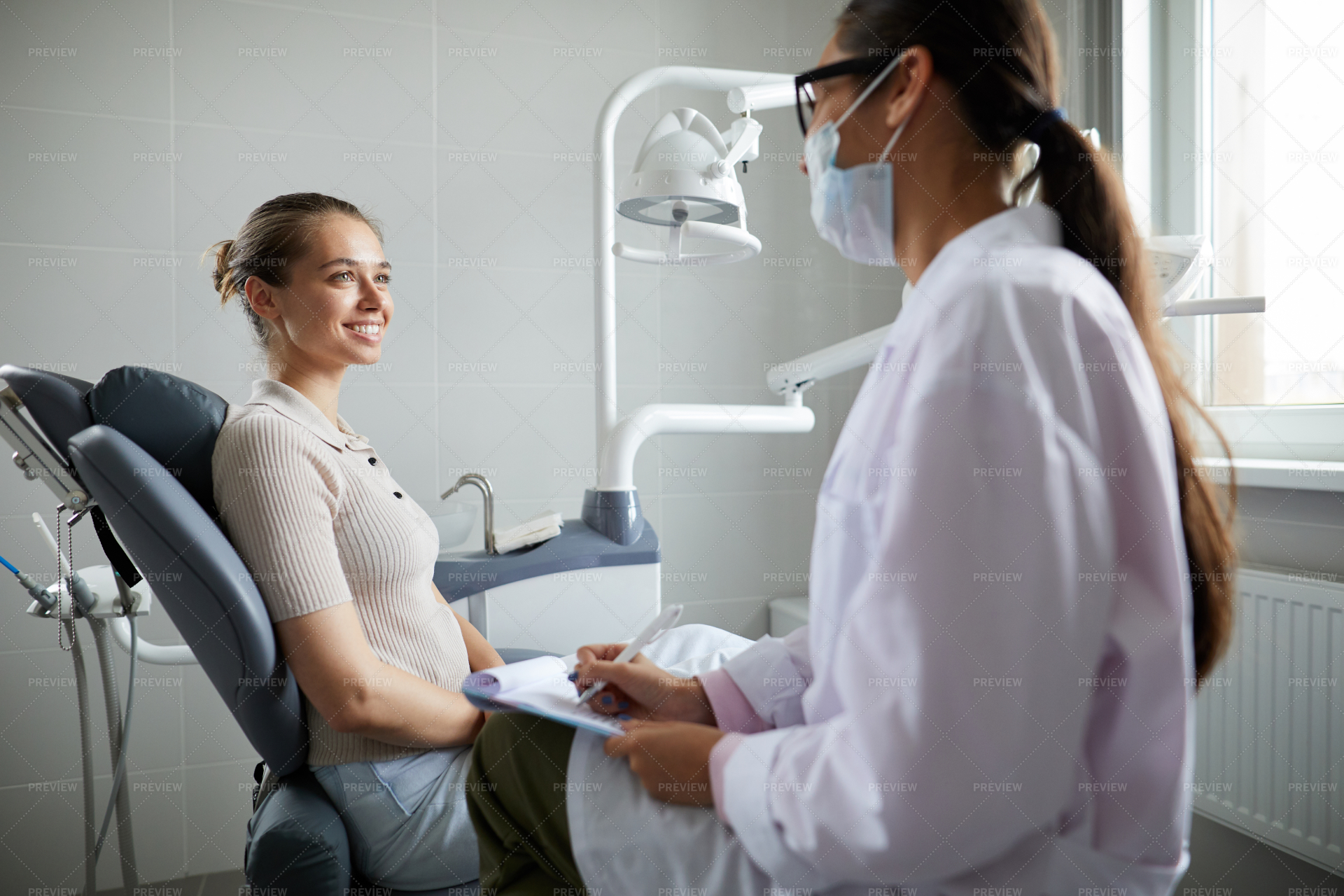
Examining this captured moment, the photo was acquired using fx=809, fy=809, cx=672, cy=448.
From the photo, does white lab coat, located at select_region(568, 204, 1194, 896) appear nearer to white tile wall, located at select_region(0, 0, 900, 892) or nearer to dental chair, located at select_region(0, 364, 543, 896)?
dental chair, located at select_region(0, 364, 543, 896)

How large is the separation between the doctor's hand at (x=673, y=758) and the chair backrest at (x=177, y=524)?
506mm

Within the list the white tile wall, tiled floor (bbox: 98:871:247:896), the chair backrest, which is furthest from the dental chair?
tiled floor (bbox: 98:871:247:896)

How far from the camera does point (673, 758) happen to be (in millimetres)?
616

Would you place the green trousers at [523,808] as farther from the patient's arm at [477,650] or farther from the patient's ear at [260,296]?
the patient's ear at [260,296]

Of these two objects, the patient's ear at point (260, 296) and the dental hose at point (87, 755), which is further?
the dental hose at point (87, 755)

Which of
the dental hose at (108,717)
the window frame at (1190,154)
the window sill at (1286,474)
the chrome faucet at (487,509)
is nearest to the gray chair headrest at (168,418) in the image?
the dental hose at (108,717)

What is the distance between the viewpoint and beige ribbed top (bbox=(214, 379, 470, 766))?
0.96m

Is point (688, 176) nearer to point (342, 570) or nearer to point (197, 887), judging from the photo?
point (342, 570)

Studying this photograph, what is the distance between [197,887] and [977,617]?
2148mm

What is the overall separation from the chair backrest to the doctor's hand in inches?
19.9

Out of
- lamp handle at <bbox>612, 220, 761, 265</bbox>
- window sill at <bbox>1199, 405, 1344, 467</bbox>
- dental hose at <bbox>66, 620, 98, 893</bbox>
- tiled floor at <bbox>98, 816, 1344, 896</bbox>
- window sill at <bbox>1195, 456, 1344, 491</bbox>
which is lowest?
tiled floor at <bbox>98, 816, 1344, 896</bbox>

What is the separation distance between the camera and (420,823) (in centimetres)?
95

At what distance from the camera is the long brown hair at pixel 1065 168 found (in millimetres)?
687

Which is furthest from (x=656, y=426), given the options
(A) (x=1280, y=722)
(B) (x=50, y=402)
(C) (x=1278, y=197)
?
(C) (x=1278, y=197)
